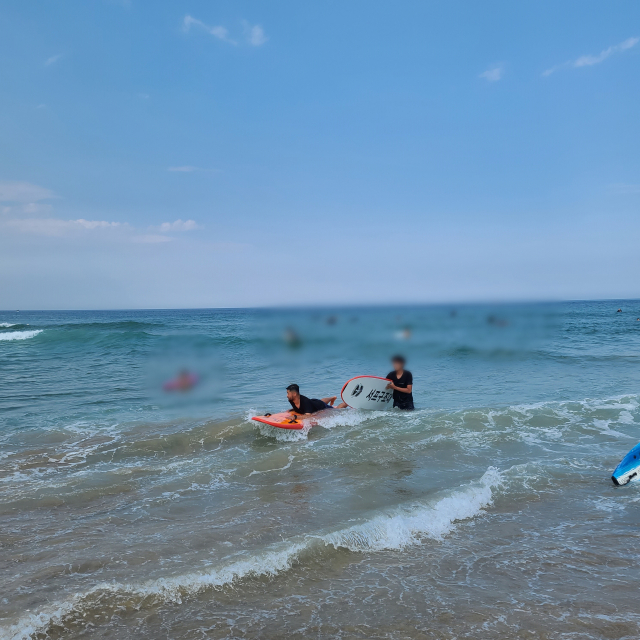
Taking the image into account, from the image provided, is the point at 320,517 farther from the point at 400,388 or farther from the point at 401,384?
the point at 401,384

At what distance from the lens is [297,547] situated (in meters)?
4.50

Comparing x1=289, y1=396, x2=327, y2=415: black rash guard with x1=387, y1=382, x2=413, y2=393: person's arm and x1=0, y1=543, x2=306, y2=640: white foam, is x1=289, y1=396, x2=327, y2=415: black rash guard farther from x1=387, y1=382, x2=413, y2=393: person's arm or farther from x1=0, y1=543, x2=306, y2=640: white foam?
x1=0, y1=543, x2=306, y2=640: white foam

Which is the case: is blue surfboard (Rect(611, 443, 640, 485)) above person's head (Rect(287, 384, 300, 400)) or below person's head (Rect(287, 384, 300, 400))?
below

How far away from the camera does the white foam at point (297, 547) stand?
141 inches

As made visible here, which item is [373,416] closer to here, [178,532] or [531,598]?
[178,532]

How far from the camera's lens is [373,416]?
10.4 metres

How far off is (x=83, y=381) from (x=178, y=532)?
489 inches

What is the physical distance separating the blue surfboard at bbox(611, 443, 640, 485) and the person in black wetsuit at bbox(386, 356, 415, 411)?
4.74m

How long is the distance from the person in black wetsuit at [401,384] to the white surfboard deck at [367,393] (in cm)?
14

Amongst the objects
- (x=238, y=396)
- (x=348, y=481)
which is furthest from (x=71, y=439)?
(x=348, y=481)

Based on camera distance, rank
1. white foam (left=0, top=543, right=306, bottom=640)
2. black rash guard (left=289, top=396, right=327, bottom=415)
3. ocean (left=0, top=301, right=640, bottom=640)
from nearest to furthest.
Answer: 1. white foam (left=0, top=543, right=306, bottom=640)
2. ocean (left=0, top=301, right=640, bottom=640)
3. black rash guard (left=289, top=396, right=327, bottom=415)

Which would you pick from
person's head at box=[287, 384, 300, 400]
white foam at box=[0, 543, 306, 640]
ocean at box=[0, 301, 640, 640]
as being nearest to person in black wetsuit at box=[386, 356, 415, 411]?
ocean at box=[0, 301, 640, 640]

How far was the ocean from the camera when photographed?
3578 millimetres

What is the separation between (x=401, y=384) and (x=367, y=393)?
79 cm
